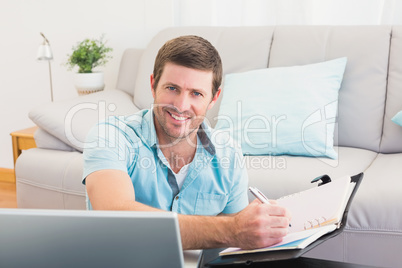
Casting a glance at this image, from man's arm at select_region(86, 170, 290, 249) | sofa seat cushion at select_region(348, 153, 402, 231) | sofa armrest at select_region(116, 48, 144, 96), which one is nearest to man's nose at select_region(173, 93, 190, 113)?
man's arm at select_region(86, 170, 290, 249)

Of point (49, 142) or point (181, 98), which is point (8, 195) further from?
point (181, 98)

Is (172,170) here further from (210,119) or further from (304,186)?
(210,119)

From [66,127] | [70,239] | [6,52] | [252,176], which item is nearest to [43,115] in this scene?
[66,127]

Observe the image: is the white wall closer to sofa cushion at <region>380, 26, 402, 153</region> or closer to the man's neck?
sofa cushion at <region>380, 26, 402, 153</region>

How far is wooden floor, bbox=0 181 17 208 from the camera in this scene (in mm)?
3072

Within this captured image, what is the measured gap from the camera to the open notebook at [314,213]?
2.94ft

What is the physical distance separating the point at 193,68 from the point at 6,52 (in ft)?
8.55

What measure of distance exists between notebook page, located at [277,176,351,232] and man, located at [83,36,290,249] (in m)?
0.18

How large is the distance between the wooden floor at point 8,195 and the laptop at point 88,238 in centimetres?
249

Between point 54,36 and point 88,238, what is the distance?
2.95 m

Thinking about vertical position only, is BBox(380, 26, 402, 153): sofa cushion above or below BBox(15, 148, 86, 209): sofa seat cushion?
above

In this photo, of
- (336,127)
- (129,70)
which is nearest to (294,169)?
(336,127)

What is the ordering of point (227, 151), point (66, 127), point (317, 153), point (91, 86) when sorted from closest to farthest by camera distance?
1. point (227, 151)
2. point (317, 153)
3. point (66, 127)
4. point (91, 86)

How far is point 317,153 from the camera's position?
216cm
